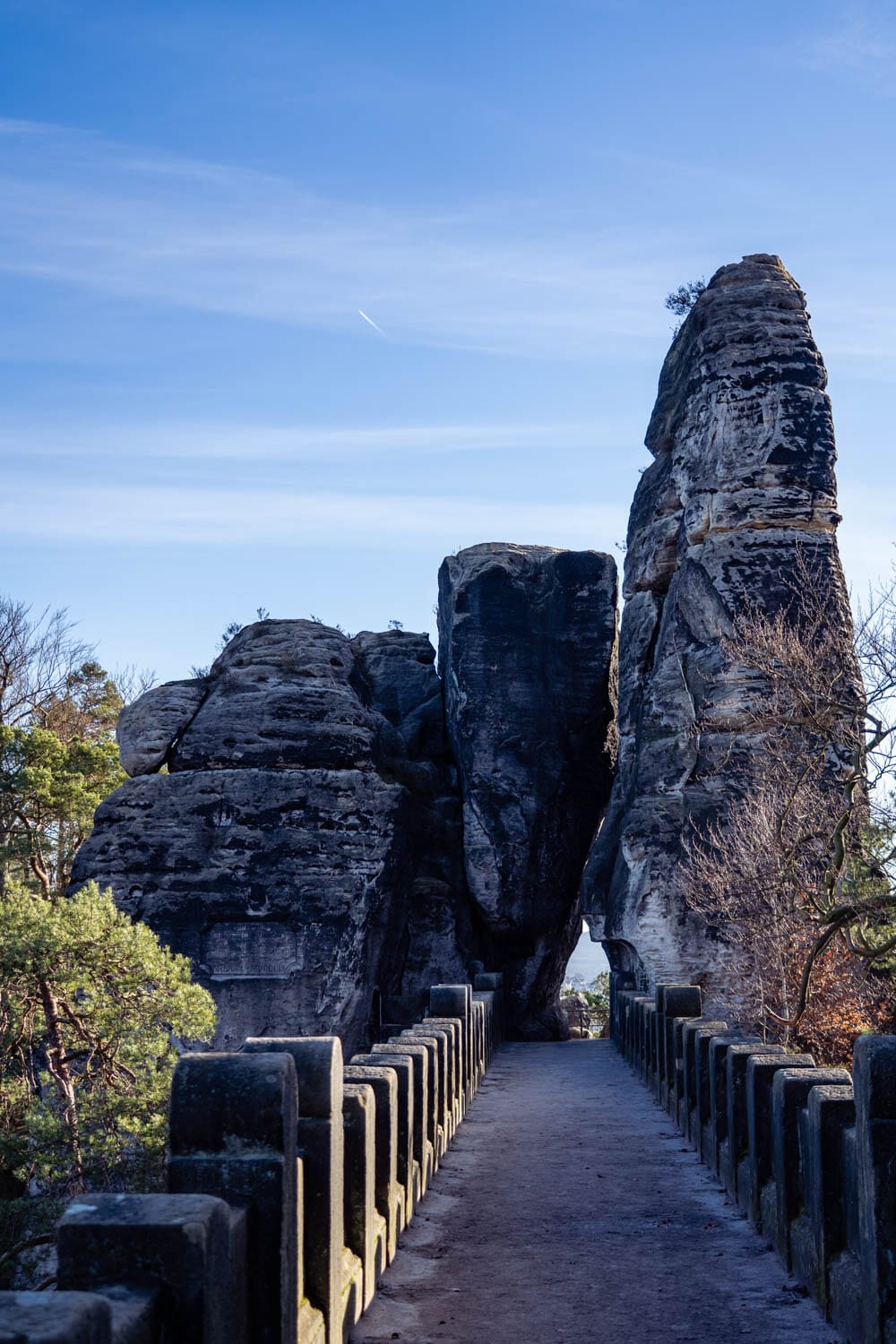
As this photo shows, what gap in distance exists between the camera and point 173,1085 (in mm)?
4668

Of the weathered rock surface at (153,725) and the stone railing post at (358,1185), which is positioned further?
the weathered rock surface at (153,725)

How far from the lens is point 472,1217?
Answer: 8984mm

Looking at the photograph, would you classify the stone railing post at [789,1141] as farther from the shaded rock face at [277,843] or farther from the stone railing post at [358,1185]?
the shaded rock face at [277,843]

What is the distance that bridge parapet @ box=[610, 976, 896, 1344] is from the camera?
5227mm

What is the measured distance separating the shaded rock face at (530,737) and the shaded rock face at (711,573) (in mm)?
3289

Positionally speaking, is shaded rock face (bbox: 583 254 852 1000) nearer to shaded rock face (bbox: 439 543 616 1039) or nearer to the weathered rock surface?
shaded rock face (bbox: 439 543 616 1039)

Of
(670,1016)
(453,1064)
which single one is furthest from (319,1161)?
(670,1016)

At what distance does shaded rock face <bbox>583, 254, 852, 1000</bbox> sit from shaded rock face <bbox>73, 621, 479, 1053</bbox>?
4.62 m

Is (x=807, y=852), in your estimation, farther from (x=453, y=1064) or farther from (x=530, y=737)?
(x=530, y=737)

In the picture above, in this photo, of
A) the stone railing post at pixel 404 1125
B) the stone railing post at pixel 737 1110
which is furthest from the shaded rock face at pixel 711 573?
the stone railing post at pixel 404 1125

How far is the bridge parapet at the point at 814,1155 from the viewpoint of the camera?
523 centimetres

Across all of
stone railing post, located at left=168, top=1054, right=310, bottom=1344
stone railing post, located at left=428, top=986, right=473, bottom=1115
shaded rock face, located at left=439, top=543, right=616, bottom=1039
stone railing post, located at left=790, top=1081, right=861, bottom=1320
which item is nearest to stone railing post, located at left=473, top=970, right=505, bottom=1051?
shaded rock face, located at left=439, top=543, right=616, bottom=1039

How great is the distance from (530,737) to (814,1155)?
85.3ft

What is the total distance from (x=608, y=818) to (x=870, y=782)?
531 inches
